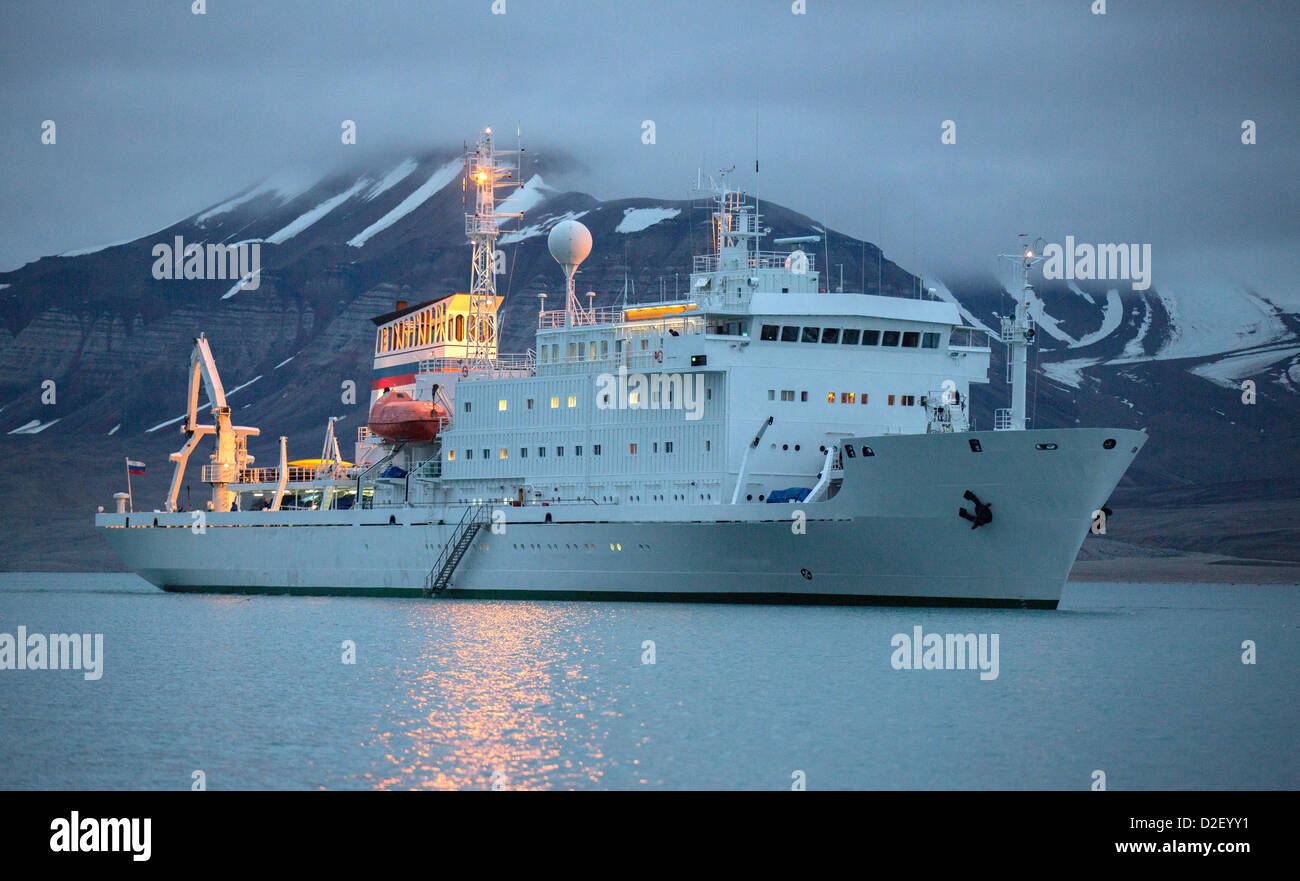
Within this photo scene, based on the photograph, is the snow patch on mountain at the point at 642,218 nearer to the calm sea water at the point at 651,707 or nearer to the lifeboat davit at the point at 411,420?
the lifeboat davit at the point at 411,420

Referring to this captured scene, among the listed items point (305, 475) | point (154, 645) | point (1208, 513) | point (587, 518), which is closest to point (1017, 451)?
point (587, 518)

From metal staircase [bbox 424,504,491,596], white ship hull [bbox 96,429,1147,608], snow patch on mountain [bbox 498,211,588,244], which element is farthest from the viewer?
snow patch on mountain [bbox 498,211,588,244]

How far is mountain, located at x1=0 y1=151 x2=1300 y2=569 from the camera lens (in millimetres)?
143625

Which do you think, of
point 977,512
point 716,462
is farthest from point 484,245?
point 977,512

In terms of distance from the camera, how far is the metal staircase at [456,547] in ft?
135

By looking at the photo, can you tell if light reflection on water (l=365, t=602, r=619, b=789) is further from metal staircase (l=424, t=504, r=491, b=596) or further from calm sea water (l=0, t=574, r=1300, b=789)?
metal staircase (l=424, t=504, r=491, b=596)

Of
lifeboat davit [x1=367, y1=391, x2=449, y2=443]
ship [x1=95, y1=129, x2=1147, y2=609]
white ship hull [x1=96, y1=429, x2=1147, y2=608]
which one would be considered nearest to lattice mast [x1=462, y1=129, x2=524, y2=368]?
ship [x1=95, y1=129, x2=1147, y2=609]

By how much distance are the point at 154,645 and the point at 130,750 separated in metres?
14.3

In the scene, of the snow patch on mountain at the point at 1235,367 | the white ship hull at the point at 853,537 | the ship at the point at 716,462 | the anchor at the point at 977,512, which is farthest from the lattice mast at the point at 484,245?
the snow patch on mountain at the point at 1235,367

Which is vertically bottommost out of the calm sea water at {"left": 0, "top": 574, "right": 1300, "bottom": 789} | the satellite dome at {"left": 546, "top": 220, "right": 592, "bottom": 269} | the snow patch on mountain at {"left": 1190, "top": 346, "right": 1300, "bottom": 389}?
the calm sea water at {"left": 0, "top": 574, "right": 1300, "bottom": 789}

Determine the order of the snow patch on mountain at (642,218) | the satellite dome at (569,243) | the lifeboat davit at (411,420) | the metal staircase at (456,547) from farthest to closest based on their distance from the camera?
the snow patch on mountain at (642,218) < the lifeboat davit at (411,420) < the satellite dome at (569,243) < the metal staircase at (456,547)

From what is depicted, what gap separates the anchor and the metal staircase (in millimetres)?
13435

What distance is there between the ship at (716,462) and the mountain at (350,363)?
8916 centimetres
